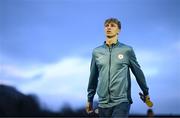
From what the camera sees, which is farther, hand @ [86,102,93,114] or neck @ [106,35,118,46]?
hand @ [86,102,93,114]

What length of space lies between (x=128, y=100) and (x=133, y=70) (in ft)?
1.01

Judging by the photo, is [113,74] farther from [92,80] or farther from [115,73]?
[92,80]

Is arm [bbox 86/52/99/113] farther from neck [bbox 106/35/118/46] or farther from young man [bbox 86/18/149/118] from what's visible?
neck [bbox 106/35/118/46]

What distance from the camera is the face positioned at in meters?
4.09

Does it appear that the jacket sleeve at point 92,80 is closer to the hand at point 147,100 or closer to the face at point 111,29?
the face at point 111,29

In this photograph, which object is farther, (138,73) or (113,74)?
(138,73)

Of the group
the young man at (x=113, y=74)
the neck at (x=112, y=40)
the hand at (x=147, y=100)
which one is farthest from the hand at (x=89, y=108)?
the neck at (x=112, y=40)

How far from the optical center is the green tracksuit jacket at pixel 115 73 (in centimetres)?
394

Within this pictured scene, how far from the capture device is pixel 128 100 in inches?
156

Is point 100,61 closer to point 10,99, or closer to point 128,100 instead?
point 128,100

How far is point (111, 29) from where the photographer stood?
4.10 meters

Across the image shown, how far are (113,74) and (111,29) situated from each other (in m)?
0.45

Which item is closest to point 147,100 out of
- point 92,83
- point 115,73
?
point 115,73

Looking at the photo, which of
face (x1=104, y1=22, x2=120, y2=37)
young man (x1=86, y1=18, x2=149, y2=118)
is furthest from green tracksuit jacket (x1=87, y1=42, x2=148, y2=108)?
face (x1=104, y1=22, x2=120, y2=37)
